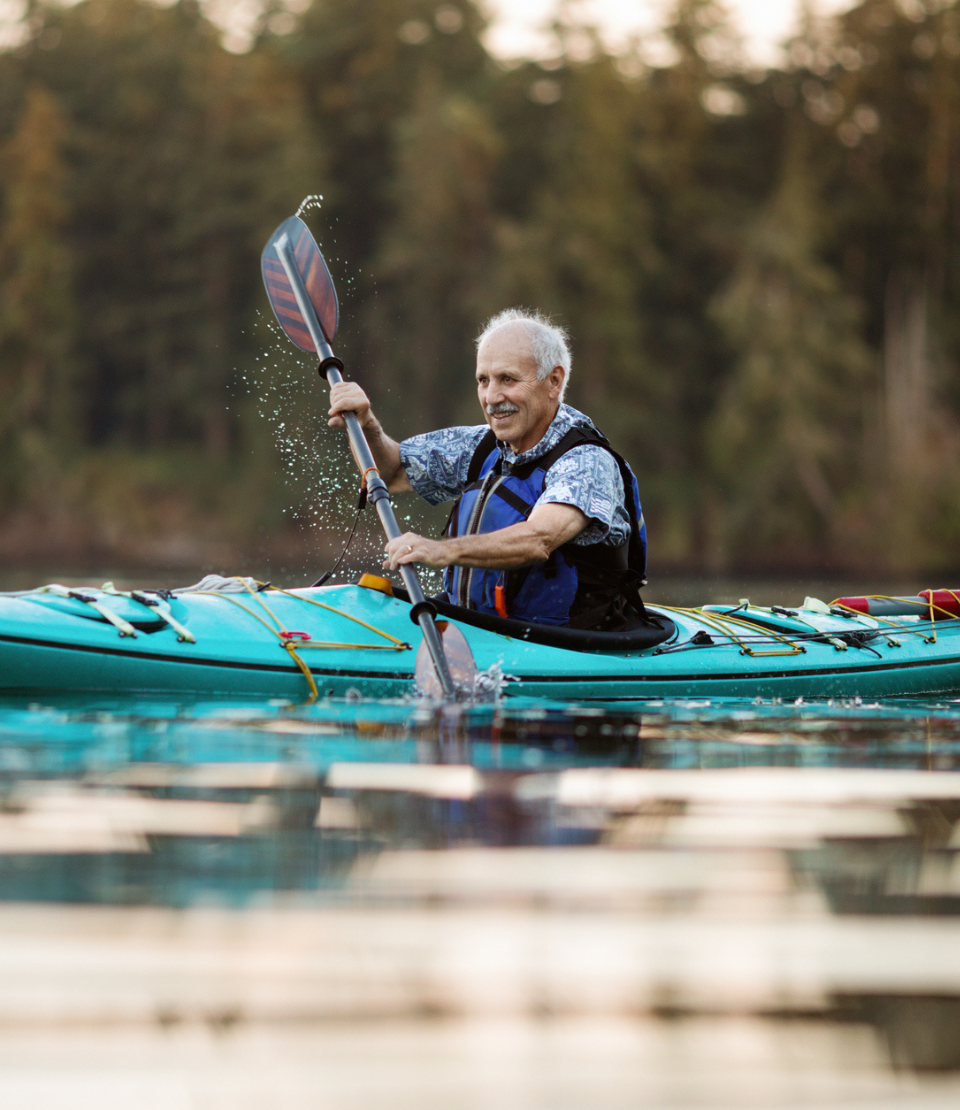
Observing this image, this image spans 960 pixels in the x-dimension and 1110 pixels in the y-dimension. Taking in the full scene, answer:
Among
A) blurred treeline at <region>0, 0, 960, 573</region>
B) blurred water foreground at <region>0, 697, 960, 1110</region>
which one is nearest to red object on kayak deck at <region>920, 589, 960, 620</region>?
blurred water foreground at <region>0, 697, 960, 1110</region>

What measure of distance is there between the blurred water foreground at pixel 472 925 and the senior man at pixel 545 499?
2.67 ft

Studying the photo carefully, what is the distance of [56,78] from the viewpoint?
26.9m

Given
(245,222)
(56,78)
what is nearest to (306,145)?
(245,222)

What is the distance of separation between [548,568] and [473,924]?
2.25 m

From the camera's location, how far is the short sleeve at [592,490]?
4.12m

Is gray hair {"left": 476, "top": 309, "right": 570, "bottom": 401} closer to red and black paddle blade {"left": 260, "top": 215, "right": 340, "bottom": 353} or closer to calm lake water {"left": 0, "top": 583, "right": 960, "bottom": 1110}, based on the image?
red and black paddle blade {"left": 260, "top": 215, "right": 340, "bottom": 353}

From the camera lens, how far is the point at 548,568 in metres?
4.32

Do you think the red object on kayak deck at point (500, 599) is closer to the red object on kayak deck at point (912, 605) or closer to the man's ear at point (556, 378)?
the man's ear at point (556, 378)

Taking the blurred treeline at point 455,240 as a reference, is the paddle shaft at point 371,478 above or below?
below

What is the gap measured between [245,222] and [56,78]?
5.11 m

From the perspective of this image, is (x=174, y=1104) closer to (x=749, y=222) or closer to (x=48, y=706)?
(x=48, y=706)

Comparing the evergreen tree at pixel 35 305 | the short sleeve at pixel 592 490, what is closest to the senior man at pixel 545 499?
the short sleeve at pixel 592 490

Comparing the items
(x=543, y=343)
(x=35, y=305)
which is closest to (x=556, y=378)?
(x=543, y=343)

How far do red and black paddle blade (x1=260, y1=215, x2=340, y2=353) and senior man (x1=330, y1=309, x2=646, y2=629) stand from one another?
1.06m
